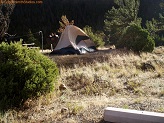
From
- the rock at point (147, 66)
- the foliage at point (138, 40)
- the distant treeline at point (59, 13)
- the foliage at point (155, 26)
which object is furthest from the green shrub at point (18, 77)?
the distant treeline at point (59, 13)

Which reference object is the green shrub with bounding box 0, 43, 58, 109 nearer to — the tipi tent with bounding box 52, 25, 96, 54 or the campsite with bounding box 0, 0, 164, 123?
the campsite with bounding box 0, 0, 164, 123

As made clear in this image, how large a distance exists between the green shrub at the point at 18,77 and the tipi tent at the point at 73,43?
7.06 metres

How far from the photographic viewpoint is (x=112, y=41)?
16078 millimetres

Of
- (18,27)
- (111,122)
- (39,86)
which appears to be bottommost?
(111,122)

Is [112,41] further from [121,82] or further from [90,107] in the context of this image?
[90,107]

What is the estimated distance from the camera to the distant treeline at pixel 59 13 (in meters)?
17.9

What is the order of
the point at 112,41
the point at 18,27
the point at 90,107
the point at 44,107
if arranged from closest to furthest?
the point at 90,107, the point at 44,107, the point at 112,41, the point at 18,27

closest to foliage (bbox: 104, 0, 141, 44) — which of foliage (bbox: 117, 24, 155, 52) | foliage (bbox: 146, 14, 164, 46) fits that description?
foliage (bbox: 146, 14, 164, 46)

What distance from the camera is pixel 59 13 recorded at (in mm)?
19094

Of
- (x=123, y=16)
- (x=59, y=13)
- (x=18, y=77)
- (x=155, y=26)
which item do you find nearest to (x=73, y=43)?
(x=123, y=16)

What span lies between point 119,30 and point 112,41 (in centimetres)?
150

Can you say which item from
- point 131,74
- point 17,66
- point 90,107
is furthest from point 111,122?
point 131,74

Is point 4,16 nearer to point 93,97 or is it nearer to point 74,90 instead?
point 74,90

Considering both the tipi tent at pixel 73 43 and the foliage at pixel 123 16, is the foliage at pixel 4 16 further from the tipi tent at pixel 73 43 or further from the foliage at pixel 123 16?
the foliage at pixel 123 16
